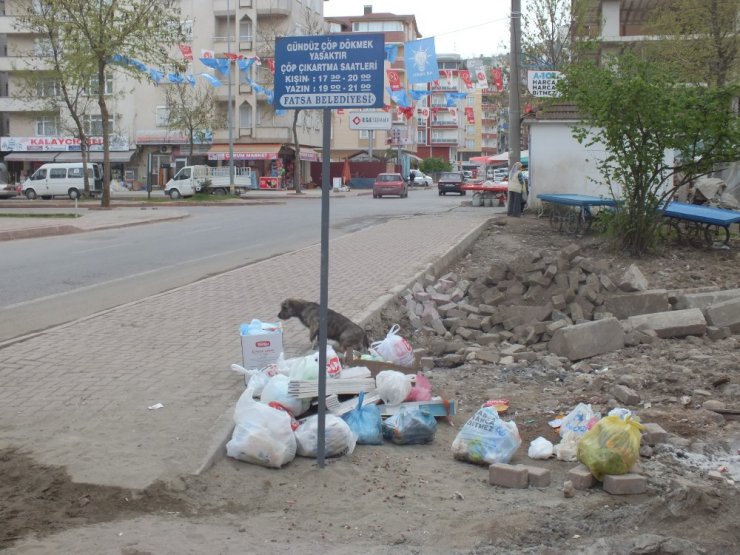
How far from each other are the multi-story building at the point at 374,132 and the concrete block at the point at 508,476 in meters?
68.0

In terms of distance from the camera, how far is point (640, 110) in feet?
46.9

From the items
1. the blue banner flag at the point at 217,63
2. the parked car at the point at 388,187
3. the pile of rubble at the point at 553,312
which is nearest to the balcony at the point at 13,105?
the blue banner flag at the point at 217,63

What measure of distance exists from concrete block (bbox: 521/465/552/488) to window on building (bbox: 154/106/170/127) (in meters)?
62.8

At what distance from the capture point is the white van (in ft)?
156

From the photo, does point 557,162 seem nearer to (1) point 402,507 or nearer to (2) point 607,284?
(2) point 607,284

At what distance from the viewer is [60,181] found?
157ft

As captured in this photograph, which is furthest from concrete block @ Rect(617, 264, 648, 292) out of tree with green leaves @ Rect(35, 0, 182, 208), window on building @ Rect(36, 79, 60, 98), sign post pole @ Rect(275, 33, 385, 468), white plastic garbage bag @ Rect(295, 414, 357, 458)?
window on building @ Rect(36, 79, 60, 98)

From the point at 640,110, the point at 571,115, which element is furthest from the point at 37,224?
the point at 640,110

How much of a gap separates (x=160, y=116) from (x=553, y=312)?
5936 centimetres

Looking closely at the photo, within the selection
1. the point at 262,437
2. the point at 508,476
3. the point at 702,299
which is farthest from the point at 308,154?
the point at 508,476

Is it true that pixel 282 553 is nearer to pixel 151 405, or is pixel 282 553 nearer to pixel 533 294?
pixel 151 405

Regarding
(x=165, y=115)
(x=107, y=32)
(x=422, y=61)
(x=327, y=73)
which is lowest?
(x=327, y=73)

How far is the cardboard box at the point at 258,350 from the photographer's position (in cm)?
655

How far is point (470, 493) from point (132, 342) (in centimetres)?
421
